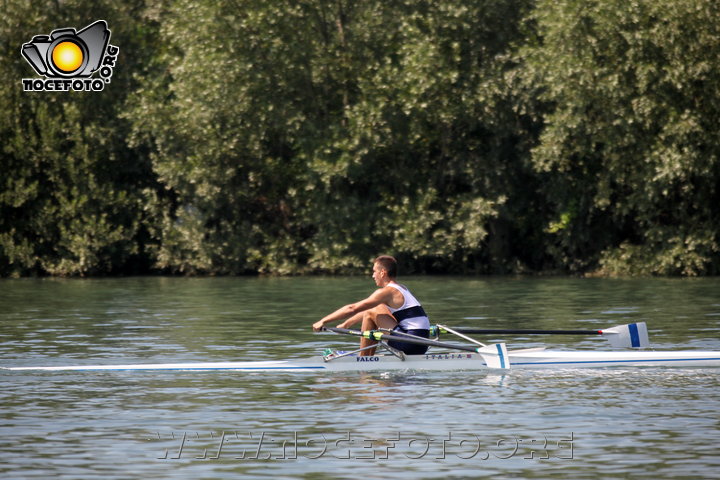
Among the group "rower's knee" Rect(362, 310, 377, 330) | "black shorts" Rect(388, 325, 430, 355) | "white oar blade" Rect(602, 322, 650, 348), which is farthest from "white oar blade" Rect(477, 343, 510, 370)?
"white oar blade" Rect(602, 322, 650, 348)

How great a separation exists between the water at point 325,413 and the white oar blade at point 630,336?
1385mm

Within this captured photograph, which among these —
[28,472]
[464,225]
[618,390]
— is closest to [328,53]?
[464,225]

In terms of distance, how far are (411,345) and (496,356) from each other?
1.26m

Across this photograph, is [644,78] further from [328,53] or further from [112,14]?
[112,14]

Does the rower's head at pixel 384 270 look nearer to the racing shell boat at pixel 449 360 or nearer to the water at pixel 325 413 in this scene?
the racing shell boat at pixel 449 360

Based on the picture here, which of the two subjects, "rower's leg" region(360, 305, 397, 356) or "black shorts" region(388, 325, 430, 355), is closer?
"black shorts" region(388, 325, 430, 355)

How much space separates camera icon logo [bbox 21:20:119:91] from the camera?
51.9 meters

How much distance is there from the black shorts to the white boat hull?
23cm

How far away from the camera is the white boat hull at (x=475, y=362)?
57.9ft

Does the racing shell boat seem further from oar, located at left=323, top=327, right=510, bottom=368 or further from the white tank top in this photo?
the white tank top

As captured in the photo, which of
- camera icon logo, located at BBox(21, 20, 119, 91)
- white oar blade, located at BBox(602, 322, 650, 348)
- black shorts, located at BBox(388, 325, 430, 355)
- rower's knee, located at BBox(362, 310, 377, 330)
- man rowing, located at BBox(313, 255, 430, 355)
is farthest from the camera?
Answer: camera icon logo, located at BBox(21, 20, 119, 91)

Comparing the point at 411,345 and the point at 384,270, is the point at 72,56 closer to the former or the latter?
the point at 384,270

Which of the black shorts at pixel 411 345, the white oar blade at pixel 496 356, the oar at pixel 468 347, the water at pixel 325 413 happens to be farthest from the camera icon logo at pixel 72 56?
the white oar blade at pixel 496 356

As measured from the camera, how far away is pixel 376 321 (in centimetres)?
1820
